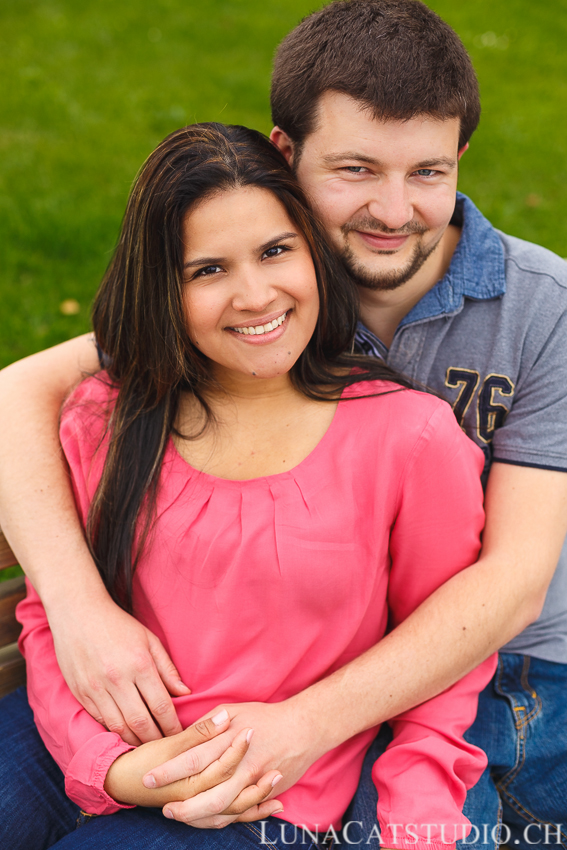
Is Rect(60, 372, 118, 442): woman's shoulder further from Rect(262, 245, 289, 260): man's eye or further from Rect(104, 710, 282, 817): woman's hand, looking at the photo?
Rect(104, 710, 282, 817): woman's hand

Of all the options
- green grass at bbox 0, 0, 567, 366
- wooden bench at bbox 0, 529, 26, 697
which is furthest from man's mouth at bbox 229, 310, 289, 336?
green grass at bbox 0, 0, 567, 366

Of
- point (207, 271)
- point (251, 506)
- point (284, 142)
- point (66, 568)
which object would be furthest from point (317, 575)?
point (284, 142)

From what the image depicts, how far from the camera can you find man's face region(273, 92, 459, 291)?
6.64ft

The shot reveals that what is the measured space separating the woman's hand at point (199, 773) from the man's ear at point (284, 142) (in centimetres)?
159

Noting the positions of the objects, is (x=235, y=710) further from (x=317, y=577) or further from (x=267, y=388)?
(x=267, y=388)

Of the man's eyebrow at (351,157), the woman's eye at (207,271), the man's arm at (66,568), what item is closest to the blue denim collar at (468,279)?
the man's eyebrow at (351,157)

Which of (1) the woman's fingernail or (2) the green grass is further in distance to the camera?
(2) the green grass

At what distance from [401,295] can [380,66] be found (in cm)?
66

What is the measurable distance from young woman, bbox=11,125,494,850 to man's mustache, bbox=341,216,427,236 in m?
0.14

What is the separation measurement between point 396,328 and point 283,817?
143 centimetres

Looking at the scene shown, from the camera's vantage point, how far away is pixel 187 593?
6.55 feet

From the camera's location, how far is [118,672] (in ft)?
6.33

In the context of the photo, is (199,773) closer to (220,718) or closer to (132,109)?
(220,718)

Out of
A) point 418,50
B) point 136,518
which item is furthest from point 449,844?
point 418,50
